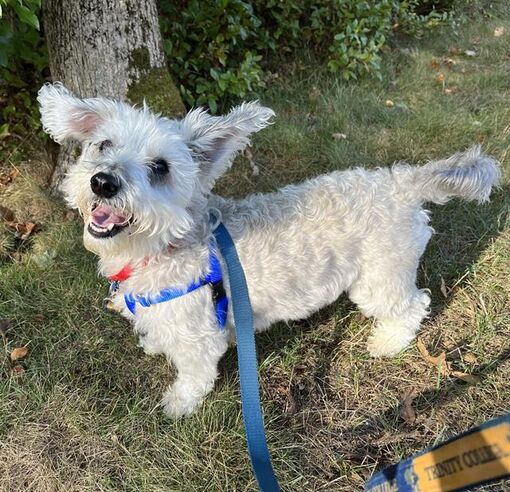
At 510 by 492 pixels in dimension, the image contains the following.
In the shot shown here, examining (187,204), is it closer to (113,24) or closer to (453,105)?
(113,24)

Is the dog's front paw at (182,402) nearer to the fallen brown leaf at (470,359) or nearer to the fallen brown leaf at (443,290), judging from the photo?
the fallen brown leaf at (470,359)

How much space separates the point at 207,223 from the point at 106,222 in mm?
615

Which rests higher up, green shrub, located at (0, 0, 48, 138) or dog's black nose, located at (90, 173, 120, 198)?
dog's black nose, located at (90, 173, 120, 198)

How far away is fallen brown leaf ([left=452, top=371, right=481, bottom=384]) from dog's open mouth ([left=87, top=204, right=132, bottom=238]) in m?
2.42

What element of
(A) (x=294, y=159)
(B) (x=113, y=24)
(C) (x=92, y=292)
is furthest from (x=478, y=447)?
(A) (x=294, y=159)

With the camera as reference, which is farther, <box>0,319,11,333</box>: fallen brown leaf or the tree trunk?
the tree trunk

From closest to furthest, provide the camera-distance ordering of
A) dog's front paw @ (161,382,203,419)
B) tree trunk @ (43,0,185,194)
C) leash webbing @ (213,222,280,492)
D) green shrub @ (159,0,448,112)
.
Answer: leash webbing @ (213,222,280,492)
dog's front paw @ (161,382,203,419)
tree trunk @ (43,0,185,194)
green shrub @ (159,0,448,112)

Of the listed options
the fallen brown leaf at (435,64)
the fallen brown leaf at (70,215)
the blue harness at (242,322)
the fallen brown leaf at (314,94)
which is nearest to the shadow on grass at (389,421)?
the blue harness at (242,322)

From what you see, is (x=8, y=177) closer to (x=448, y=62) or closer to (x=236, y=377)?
(x=236, y=377)

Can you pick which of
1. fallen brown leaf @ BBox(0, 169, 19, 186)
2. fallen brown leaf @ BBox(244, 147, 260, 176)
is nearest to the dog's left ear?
fallen brown leaf @ BBox(244, 147, 260, 176)

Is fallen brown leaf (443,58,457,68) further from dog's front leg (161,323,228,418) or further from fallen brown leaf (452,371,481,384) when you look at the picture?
dog's front leg (161,323,228,418)

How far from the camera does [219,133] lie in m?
2.66

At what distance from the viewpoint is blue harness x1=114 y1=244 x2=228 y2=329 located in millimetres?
2715

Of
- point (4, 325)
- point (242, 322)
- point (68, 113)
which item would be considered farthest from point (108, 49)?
point (242, 322)
